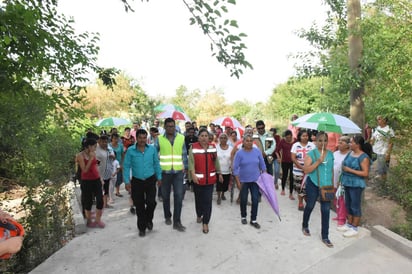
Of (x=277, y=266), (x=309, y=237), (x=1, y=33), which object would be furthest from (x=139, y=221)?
(x=1, y=33)

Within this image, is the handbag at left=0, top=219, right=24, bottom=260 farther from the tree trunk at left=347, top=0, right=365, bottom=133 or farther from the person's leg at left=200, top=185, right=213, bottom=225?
the tree trunk at left=347, top=0, right=365, bottom=133

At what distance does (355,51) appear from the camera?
20.2 ft

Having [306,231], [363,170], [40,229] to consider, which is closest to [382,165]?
[363,170]

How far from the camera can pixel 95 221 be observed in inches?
224

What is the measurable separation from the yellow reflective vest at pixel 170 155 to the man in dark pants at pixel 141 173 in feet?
0.49

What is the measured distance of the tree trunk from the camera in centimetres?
610

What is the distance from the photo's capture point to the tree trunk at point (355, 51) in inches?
240

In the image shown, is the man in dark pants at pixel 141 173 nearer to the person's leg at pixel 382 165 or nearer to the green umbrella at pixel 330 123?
the green umbrella at pixel 330 123

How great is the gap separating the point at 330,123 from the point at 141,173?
11.1 ft

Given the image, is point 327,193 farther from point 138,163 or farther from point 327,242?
point 138,163

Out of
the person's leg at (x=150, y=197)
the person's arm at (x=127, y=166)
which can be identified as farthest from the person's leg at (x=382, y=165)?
the person's arm at (x=127, y=166)

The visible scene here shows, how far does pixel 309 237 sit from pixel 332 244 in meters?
0.39

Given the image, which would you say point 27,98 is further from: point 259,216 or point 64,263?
point 259,216

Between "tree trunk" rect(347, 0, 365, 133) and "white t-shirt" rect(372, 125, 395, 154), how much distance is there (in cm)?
114
